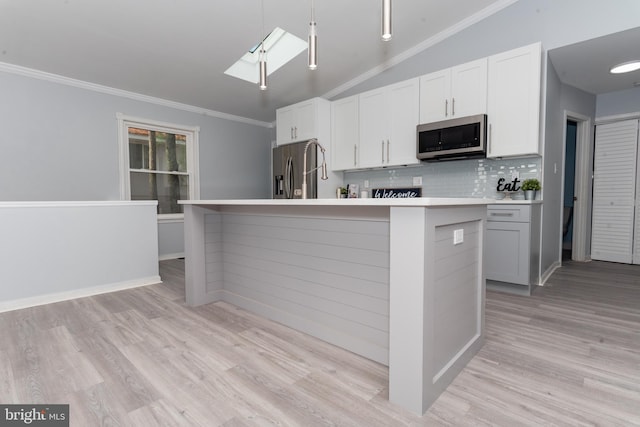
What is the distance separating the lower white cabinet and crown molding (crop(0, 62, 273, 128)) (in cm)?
450

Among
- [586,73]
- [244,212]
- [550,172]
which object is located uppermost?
[586,73]

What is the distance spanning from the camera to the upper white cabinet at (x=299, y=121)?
4.63 metres

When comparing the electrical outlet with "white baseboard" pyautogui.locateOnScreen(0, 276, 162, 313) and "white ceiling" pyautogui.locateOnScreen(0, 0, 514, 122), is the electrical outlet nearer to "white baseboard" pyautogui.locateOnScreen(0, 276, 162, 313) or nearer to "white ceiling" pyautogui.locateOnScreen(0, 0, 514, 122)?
"white ceiling" pyautogui.locateOnScreen(0, 0, 514, 122)

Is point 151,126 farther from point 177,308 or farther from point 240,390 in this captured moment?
point 240,390

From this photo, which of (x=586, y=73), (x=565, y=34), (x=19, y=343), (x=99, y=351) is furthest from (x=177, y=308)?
(x=586, y=73)

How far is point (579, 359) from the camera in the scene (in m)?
1.80

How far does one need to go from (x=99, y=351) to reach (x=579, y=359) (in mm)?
2826

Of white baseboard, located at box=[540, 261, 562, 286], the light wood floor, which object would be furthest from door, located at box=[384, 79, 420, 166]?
the light wood floor

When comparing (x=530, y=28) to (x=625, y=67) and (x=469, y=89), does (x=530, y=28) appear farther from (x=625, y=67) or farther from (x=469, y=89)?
(x=625, y=67)

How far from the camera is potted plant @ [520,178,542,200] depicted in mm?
3176

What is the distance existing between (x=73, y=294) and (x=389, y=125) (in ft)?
12.8

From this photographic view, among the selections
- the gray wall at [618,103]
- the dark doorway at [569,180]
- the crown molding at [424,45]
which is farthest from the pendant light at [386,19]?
the dark doorway at [569,180]

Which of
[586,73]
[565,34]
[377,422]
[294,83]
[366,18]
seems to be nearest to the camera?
[377,422]

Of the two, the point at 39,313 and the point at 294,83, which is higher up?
the point at 294,83
